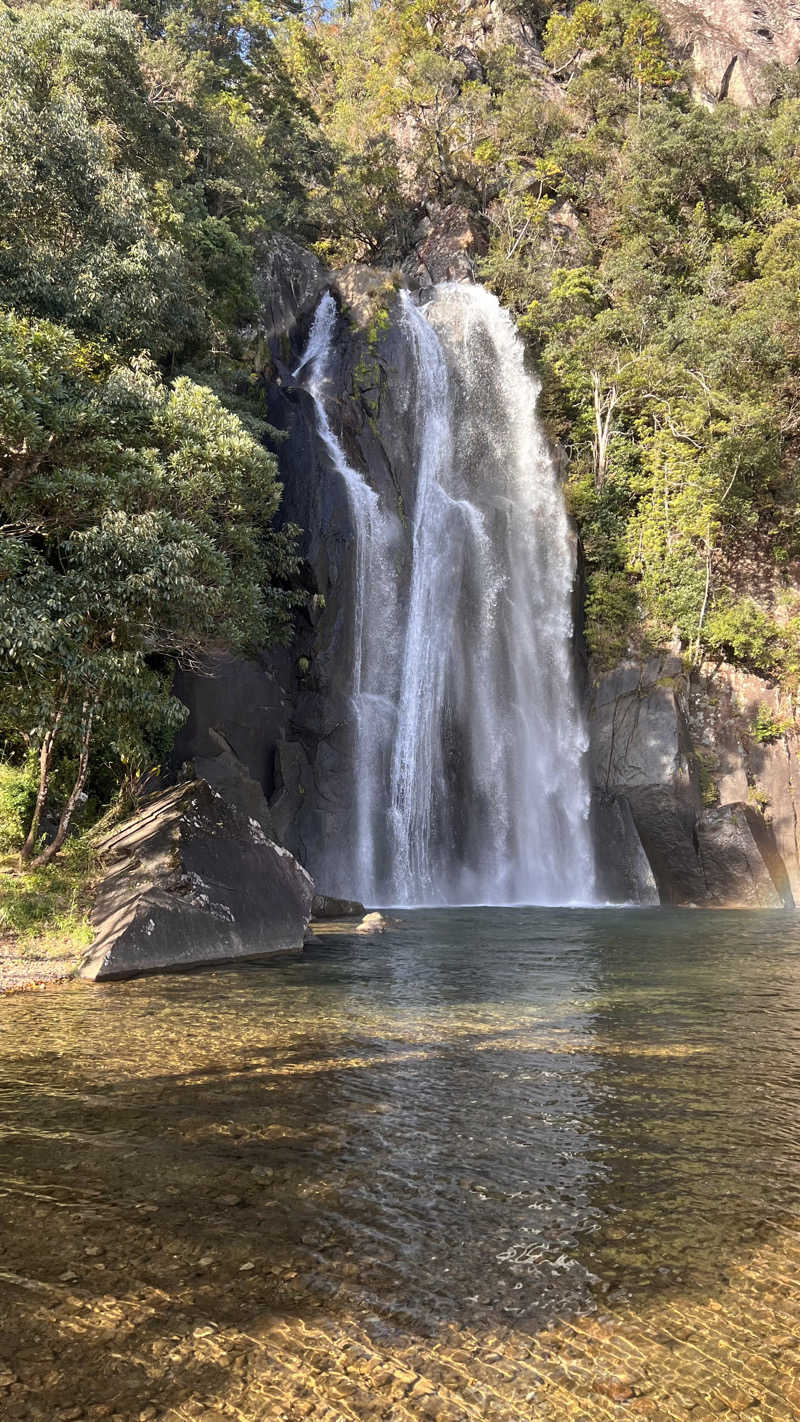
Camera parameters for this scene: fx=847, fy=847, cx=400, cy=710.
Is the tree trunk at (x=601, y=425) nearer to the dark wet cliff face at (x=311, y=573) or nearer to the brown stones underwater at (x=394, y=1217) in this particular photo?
the dark wet cliff face at (x=311, y=573)

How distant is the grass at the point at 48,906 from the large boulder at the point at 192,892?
0.85 feet

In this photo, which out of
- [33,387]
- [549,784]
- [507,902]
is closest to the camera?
[33,387]

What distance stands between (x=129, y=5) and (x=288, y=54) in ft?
55.4

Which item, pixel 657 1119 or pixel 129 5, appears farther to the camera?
pixel 129 5

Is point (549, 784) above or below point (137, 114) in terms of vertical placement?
below

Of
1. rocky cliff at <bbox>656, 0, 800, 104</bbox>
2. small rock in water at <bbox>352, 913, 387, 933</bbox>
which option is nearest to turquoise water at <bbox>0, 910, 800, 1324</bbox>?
small rock in water at <bbox>352, 913, 387, 933</bbox>

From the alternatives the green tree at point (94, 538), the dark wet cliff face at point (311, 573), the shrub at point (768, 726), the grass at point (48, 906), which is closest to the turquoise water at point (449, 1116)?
the grass at point (48, 906)

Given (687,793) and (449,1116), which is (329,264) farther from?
(449,1116)

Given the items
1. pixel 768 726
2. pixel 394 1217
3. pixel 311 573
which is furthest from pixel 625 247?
pixel 394 1217

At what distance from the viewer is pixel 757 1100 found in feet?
17.7

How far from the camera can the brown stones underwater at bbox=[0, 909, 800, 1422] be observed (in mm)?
2654

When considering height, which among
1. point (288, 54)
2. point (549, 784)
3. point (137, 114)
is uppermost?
point (288, 54)

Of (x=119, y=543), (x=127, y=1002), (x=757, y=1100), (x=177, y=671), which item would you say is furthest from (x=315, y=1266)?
(x=177, y=671)

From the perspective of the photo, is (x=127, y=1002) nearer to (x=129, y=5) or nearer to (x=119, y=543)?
(x=119, y=543)
